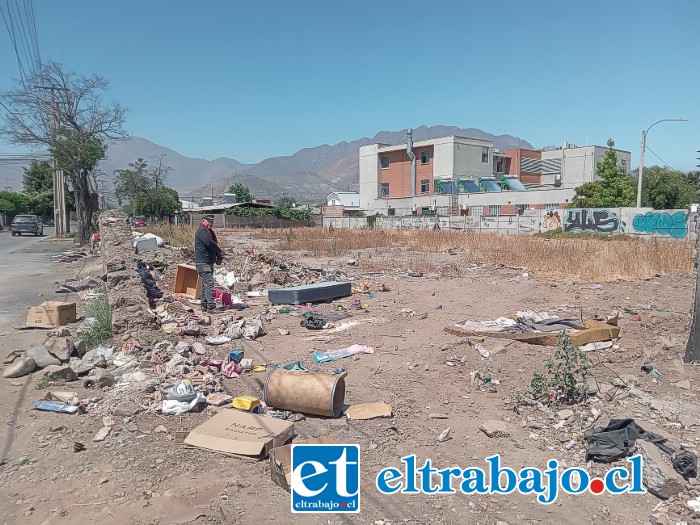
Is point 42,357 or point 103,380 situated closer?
point 103,380

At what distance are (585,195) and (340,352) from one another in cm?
3689

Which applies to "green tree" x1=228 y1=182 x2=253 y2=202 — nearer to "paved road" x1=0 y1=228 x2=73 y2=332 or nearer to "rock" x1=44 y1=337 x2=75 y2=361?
"paved road" x1=0 y1=228 x2=73 y2=332

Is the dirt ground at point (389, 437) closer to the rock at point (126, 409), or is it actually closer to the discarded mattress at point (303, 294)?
the rock at point (126, 409)

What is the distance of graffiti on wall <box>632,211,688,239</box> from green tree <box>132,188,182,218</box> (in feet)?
135

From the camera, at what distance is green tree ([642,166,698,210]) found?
39.4 metres

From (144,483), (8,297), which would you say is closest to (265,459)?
(144,483)

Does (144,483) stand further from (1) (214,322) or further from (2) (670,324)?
(2) (670,324)

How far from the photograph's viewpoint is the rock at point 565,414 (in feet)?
13.7

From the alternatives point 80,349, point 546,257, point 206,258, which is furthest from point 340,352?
point 546,257

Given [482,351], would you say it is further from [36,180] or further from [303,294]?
[36,180]

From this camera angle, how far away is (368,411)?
439 cm

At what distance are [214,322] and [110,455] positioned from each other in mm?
4264

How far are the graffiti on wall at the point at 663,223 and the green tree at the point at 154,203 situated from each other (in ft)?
135
